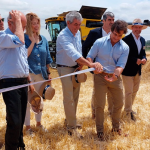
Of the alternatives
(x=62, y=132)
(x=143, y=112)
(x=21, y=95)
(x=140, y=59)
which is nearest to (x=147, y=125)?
(x=143, y=112)

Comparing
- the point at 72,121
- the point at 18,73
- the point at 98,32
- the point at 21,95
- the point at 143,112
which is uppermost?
the point at 98,32

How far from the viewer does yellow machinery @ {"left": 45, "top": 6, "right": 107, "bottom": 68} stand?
14664mm

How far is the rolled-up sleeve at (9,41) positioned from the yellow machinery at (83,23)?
11863 mm

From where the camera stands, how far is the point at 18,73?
278 cm

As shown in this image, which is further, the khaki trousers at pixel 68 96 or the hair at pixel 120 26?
the khaki trousers at pixel 68 96

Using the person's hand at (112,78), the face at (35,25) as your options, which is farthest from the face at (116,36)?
the face at (35,25)

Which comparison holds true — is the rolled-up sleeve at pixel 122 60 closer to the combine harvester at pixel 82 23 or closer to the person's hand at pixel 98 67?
the person's hand at pixel 98 67

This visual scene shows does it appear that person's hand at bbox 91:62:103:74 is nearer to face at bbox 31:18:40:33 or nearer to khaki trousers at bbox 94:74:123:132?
khaki trousers at bbox 94:74:123:132

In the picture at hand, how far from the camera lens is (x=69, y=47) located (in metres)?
3.79

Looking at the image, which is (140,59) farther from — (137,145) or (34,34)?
(34,34)

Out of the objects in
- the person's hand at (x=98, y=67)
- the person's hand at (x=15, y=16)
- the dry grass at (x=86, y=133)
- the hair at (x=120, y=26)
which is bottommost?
the dry grass at (x=86, y=133)

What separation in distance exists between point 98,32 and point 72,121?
1.92 meters

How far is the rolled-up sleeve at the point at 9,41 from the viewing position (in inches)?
98.7

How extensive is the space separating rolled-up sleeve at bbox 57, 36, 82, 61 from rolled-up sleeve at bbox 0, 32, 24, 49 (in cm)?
131
